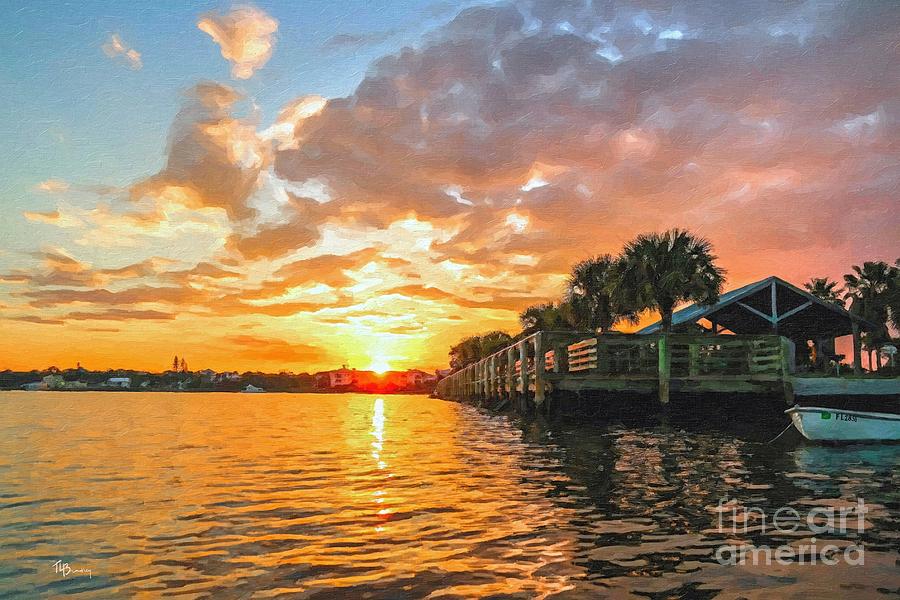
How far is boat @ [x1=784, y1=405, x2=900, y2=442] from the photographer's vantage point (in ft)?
62.6

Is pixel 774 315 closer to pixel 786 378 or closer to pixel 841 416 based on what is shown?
pixel 786 378

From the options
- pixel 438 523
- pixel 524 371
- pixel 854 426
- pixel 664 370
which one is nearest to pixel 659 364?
pixel 664 370

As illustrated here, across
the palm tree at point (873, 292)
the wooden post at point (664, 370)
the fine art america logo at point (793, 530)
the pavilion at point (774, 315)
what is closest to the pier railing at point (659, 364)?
the wooden post at point (664, 370)

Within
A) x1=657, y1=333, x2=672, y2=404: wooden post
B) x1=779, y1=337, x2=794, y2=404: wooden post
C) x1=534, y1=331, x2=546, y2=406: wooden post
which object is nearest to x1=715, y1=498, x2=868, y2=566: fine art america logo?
x1=657, y1=333, x2=672, y2=404: wooden post

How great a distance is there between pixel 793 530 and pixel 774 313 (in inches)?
1298

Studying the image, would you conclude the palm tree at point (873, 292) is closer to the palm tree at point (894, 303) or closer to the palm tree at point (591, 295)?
the palm tree at point (894, 303)

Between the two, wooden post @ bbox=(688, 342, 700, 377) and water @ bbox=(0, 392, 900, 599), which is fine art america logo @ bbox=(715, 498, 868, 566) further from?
wooden post @ bbox=(688, 342, 700, 377)

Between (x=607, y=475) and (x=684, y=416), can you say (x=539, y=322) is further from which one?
(x=607, y=475)

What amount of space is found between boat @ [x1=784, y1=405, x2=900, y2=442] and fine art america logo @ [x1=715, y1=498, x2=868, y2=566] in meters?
A: 9.82

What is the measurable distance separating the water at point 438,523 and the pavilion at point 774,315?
21.2 m

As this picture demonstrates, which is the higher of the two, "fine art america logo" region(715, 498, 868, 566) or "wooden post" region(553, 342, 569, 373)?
"wooden post" region(553, 342, 569, 373)

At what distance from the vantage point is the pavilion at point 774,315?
A: 3844 centimetres
